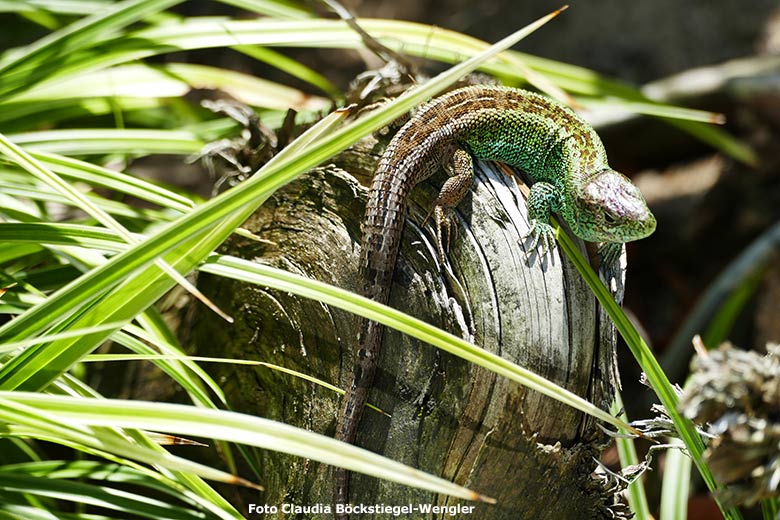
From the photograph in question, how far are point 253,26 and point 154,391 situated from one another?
1419mm

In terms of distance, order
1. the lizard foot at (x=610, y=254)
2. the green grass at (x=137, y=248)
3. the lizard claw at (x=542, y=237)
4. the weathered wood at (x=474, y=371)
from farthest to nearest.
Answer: the lizard foot at (x=610, y=254), the lizard claw at (x=542, y=237), the weathered wood at (x=474, y=371), the green grass at (x=137, y=248)

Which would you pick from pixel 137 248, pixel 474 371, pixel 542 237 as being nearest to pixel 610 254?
pixel 542 237

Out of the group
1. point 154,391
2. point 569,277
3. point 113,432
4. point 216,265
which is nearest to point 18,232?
point 216,265

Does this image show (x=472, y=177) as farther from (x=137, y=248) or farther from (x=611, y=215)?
(x=137, y=248)

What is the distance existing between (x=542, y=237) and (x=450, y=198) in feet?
0.97

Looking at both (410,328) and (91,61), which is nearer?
(410,328)

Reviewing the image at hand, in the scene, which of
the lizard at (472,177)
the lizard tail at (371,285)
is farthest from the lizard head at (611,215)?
the lizard tail at (371,285)

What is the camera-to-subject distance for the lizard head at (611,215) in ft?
7.11

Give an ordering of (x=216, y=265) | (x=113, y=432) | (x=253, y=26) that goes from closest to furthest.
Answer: (x=113, y=432) → (x=216, y=265) → (x=253, y=26)

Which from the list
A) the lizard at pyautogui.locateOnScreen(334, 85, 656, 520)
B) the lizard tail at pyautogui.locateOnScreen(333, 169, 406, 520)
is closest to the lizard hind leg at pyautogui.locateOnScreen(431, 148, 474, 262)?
the lizard at pyautogui.locateOnScreen(334, 85, 656, 520)

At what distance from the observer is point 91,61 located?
8.21 ft

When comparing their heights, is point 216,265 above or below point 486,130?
below

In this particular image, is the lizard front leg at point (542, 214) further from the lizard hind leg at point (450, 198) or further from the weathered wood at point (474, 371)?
the lizard hind leg at point (450, 198)

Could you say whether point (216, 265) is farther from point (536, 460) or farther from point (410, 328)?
point (536, 460)
